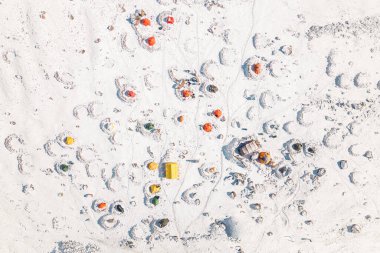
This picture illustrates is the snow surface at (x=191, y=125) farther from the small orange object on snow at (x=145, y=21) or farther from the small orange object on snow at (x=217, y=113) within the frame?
the small orange object on snow at (x=145, y=21)

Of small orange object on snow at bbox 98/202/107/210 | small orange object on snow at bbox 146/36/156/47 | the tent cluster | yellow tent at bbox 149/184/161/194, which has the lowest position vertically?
small orange object on snow at bbox 98/202/107/210

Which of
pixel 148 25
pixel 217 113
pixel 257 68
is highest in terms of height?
pixel 148 25

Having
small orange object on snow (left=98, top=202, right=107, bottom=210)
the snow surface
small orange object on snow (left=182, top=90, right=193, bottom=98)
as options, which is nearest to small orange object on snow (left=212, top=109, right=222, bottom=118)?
the snow surface

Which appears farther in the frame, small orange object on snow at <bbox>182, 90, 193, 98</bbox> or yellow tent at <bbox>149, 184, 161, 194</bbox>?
yellow tent at <bbox>149, 184, 161, 194</bbox>

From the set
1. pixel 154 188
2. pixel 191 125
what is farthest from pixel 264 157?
pixel 154 188

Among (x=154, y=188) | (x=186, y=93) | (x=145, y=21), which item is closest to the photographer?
(x=145, y=21)

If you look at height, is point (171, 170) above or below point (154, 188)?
above

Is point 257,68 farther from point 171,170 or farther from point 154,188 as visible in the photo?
point 154,188

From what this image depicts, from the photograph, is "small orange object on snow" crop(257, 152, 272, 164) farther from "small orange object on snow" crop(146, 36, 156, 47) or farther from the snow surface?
"small orange object on snow" crop(146, 36, 156, 47)

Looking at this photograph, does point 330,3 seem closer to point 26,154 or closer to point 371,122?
point 371,122
